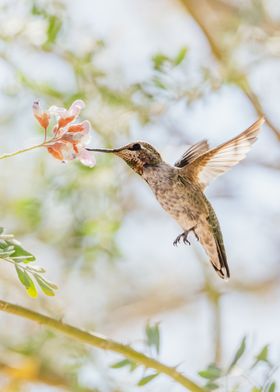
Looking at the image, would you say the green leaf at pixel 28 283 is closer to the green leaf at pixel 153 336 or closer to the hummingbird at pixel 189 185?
the green leaf at pixel 153 336

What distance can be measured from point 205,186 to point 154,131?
2.70ft

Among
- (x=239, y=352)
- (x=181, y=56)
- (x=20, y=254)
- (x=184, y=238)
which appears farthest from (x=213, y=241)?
(x=20, y=254)

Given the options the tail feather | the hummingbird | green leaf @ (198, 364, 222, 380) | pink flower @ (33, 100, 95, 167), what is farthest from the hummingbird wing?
green leaf @ (198, 364, 222, 380)

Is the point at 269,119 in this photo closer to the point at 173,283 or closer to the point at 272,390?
the point at 272,390

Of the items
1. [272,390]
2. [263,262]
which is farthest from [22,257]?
[263,262]

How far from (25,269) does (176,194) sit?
92cm

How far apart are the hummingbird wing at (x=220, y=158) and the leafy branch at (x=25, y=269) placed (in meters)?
0.73

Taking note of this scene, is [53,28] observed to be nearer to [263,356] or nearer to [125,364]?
[125,364]

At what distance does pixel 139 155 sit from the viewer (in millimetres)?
2611

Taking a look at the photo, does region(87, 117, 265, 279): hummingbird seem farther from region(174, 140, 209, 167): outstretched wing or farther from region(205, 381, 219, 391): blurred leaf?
region(205, 381, 219, 391): blurred leaf

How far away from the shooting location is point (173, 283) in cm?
585

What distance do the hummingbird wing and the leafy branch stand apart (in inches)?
28.8

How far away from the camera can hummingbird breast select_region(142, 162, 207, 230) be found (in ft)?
8.56

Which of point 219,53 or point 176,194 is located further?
point 219,53
